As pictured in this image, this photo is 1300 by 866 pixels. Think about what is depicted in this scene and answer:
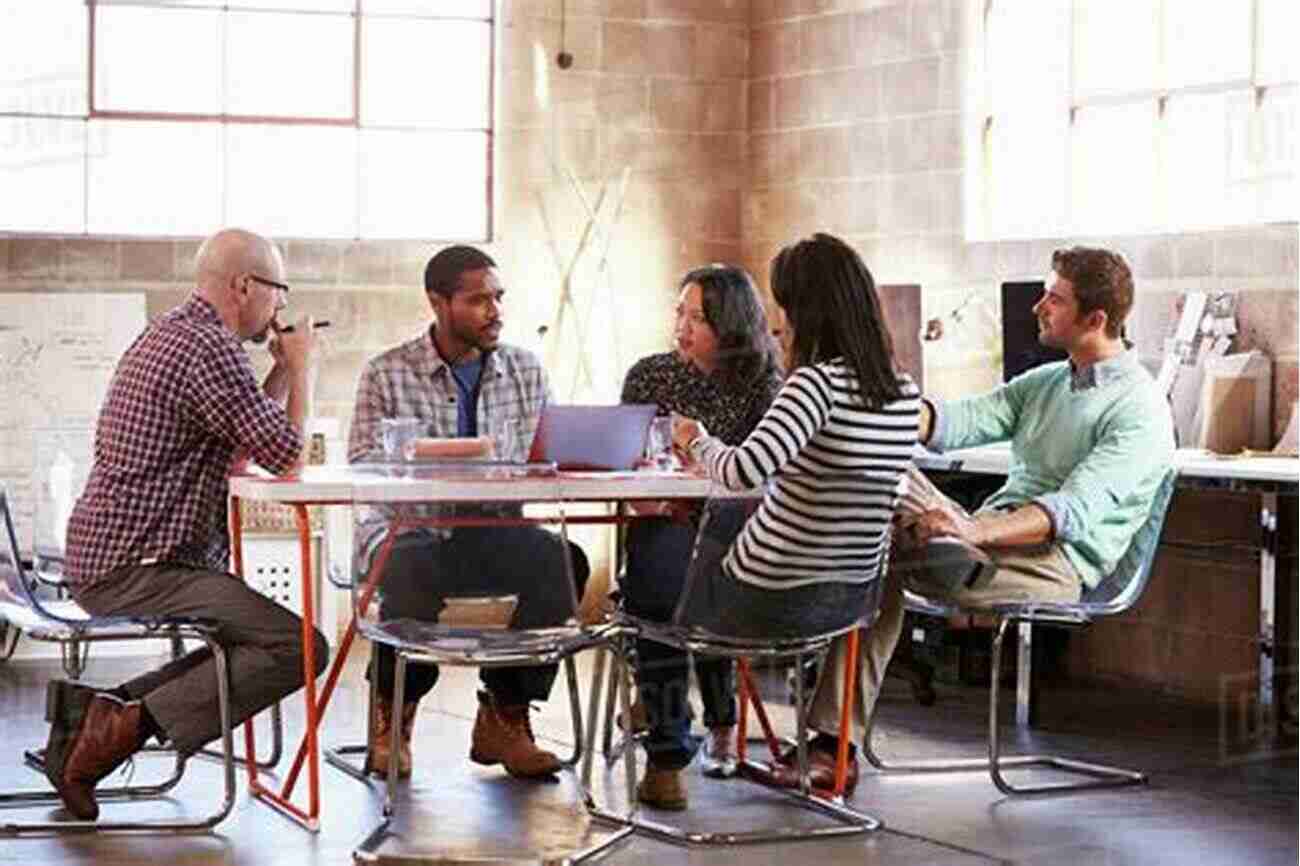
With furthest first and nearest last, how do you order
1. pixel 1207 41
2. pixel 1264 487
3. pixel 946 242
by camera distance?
pixel 946 242
pixel 1207 41
pixel 1264 487

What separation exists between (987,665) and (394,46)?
9.61ft

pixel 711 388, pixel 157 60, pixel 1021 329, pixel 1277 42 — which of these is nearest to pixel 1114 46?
pixel 1277 42

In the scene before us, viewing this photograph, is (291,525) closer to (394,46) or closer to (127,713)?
(394,46)

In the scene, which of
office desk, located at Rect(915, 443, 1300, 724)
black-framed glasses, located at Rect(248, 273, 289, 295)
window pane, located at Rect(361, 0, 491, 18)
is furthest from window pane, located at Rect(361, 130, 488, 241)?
black-framed glasses, located at Rect(248, 273, 289, 295)

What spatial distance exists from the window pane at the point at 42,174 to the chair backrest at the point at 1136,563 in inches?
152

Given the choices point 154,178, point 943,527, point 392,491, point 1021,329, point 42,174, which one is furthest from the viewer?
point 154,178

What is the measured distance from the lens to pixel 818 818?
229 inches

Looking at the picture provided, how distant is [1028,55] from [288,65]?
2.42 m

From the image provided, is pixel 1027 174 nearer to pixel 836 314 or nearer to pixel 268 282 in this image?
pixel 836 314

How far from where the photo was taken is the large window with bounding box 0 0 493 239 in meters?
8.70

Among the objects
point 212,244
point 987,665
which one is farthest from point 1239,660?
point 212,244

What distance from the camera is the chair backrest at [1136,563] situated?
246 inches

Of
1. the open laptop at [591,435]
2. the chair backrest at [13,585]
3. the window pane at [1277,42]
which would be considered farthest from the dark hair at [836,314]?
Result: the window pane at [1277,42]

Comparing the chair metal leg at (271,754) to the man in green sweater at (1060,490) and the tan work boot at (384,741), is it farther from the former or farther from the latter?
the man in green sweater at (1060,490)
